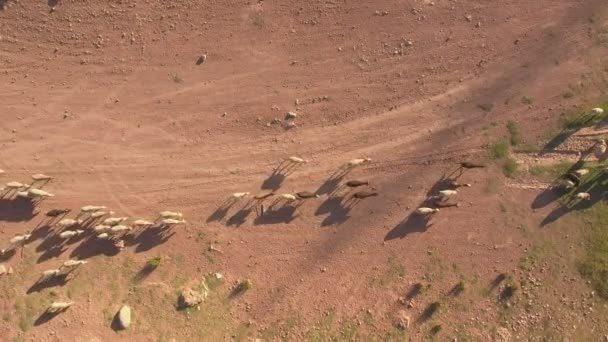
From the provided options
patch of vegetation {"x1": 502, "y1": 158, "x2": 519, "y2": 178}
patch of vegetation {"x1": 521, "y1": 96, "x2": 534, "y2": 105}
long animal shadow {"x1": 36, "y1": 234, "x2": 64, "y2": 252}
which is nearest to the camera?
long animal shadow {"x1": 36, "y1": 234, "x2": 64, "y2": 252}

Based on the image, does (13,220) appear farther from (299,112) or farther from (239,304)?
(299,112)

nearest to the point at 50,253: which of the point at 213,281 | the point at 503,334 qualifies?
the point at 213,281

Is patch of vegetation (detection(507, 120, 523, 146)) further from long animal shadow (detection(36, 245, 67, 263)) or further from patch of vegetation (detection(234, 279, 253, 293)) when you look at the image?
long animal shadow (detection(36, 245, 67, 263))

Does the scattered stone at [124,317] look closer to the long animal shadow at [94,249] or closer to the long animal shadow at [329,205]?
the long animal shadow at [94,249]

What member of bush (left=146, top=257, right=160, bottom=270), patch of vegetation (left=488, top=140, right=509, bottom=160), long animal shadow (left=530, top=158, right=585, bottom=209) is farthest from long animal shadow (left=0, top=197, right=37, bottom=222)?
long animal shadow (left=530, top=158, right=585, bottom=209)

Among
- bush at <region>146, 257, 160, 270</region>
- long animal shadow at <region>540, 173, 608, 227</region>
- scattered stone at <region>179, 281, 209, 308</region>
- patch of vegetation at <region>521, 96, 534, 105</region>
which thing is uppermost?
patch of vegetation at <region>521, 96, 534, 105</region>

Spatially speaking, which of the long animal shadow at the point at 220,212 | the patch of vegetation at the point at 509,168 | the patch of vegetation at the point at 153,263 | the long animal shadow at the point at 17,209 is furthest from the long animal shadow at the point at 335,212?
the long animal shadow at the point at 17,209

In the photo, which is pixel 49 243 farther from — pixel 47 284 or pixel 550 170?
pixel 550 170
